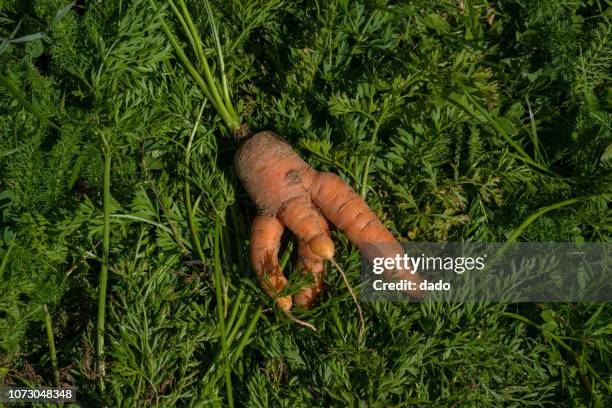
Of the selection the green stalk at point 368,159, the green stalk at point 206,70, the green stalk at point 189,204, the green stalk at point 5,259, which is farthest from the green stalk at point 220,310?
the green stalk at point 5,259

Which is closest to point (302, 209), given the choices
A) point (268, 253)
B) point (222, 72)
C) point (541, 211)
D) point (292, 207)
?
point (292, 207)

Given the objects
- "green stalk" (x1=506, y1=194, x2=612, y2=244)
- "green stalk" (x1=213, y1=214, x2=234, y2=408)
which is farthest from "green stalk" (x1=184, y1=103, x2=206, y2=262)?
"green stalk" (x1=506, y1=194, x2=612, y2=244)

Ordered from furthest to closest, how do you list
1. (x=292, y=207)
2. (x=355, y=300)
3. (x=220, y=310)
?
(x=292, y=207)
(x=220, y=310)
(x=355, y=300)

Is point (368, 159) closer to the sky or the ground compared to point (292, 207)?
closer to the sky

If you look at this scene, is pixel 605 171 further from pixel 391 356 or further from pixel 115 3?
pixel 115 3

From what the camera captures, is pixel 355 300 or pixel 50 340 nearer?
pixel 355 300

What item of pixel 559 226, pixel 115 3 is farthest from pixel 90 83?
pixel 559 226

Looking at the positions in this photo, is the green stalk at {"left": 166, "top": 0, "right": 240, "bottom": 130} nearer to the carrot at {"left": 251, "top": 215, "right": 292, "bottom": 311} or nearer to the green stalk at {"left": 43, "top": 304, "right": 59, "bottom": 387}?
the carrot at {"left": 251, "top": 215, "right": 292, "bottom": 311}

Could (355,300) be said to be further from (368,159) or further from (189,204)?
(189,204)

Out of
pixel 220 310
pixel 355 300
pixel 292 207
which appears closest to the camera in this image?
pixel 355 300
